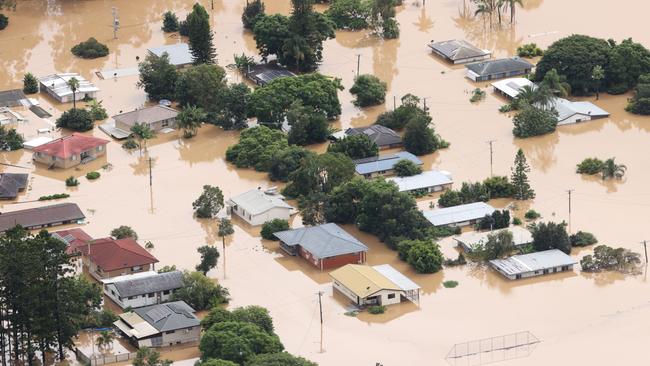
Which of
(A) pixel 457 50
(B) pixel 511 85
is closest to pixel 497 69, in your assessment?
(B) pixel 511 85

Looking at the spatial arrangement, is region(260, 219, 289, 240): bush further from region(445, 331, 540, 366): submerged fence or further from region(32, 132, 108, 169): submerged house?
region(32, 132, 108, 169): submerged house

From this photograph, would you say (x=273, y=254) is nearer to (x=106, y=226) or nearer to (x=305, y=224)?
(x=305, y=224)

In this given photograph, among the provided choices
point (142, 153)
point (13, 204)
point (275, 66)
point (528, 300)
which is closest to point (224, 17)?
point (275, 66)

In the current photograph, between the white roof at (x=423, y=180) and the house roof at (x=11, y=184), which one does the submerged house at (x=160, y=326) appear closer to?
the house roof at (x=11, y=184)

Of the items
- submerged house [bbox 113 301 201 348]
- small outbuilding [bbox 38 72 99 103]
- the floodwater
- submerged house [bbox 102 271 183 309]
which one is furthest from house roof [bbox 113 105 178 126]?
submerged house [bbox 113 301 201 348]

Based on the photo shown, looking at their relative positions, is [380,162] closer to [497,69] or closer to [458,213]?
[458,213]

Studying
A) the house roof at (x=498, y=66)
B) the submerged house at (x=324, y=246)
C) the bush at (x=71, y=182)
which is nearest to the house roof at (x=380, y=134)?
the house roof at (x=498, y=66)
